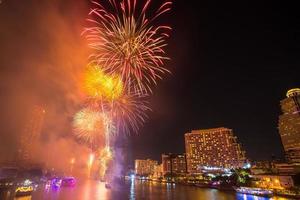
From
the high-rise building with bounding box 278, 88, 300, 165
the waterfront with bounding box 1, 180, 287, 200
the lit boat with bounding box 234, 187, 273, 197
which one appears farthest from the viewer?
the high-rise building with bounding box 278, 88, 300, 165

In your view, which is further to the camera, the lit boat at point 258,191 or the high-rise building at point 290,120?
the high-rise building at point 290,120

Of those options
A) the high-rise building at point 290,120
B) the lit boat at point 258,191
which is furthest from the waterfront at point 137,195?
the high-rise building at point 290,120

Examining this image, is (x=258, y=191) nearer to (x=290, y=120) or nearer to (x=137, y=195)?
A: (x=137, y=195)

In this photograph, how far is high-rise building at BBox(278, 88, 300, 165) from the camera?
6393 inches

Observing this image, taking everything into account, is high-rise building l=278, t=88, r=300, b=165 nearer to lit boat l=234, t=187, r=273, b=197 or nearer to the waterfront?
lit boat l=234, t=187, r=273, b=197

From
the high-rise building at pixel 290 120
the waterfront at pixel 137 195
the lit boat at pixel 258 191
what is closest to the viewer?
the waterfront at pixel 137 195

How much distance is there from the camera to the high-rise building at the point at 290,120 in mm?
162375

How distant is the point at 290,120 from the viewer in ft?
559

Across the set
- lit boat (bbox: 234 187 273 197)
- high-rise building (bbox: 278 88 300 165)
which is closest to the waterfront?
lit boat (bbox: 234 187 273 197)

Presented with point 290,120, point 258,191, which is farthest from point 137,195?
point 290,120

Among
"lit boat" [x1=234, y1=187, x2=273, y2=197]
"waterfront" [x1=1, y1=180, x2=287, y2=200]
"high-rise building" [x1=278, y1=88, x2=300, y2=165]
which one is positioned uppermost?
"high-rise building" [x1=278, y1=88, x2=300, y2=165]

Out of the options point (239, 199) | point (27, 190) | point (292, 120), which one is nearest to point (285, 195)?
point (239, 199)

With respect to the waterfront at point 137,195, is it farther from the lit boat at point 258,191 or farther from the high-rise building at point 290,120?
the high-rise building at point 290,120

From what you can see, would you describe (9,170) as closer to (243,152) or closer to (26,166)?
(26,166)
